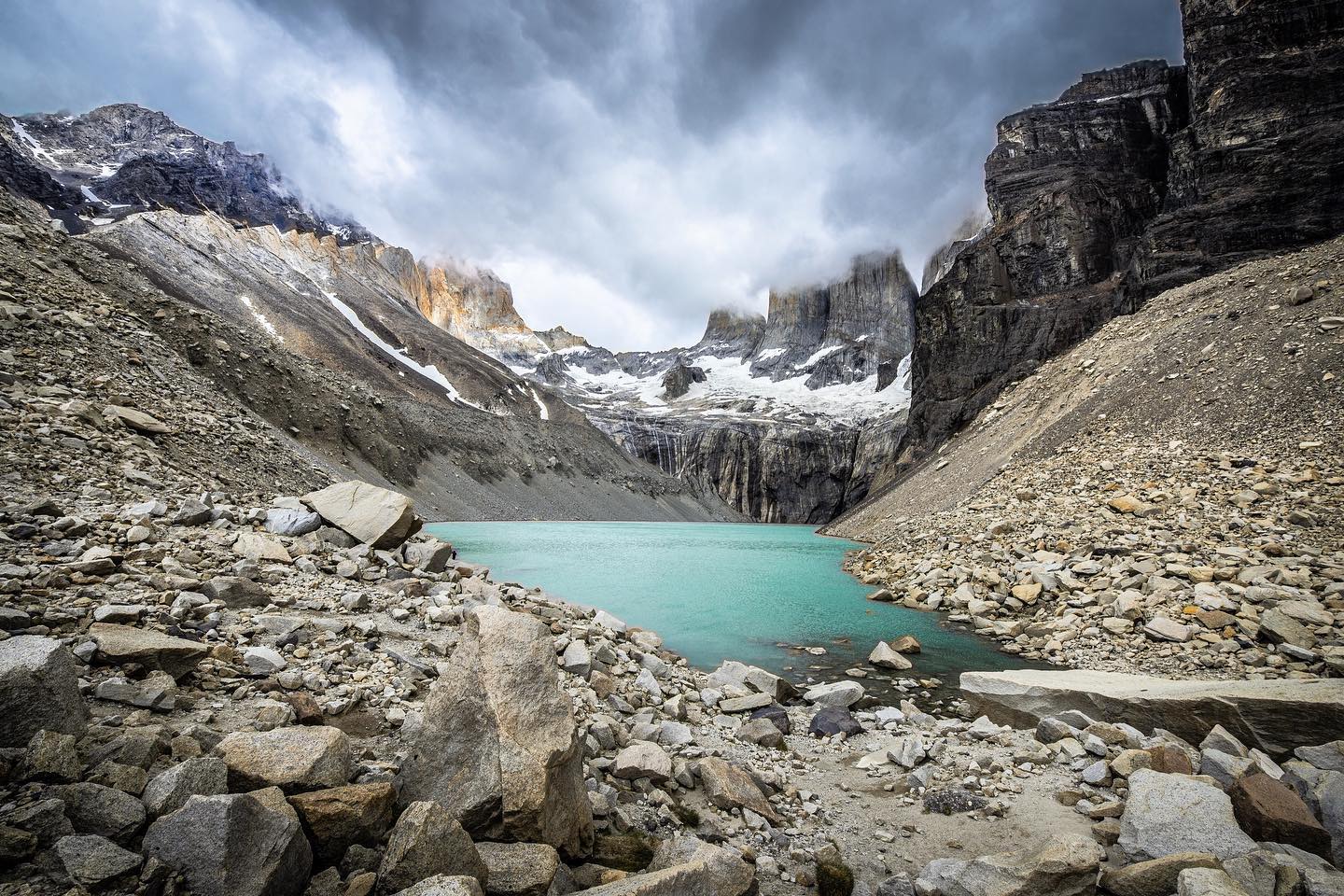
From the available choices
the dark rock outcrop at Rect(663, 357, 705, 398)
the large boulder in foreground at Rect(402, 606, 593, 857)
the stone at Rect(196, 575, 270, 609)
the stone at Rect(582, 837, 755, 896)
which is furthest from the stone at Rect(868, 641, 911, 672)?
the dark rock outcrop at Rect(663, 357, 705, 398)

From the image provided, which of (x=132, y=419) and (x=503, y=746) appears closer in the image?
(x=503, y=746)

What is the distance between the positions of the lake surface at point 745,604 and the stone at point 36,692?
8200 mm

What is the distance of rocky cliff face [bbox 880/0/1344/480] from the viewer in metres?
30.7

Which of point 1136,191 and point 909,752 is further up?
point 1136,191

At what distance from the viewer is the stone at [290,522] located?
8.27 meters

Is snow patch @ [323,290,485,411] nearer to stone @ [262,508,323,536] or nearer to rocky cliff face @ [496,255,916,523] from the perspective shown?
rocky cliff face @ [496,255,916,523]

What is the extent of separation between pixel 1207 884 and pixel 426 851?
170 inches

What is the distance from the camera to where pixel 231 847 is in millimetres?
2422

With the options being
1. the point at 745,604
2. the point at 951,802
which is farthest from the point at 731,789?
the point at 745,604

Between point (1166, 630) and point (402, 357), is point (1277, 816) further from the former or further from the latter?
point (402, 357)

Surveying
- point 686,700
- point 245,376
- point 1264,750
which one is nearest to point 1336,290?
point 1264,750

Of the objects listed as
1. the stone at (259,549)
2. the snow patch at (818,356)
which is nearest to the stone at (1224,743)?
the stone at (259,549)

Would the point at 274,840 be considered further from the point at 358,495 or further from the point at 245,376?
the point at 245,376

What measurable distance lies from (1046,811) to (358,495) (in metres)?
9.94
